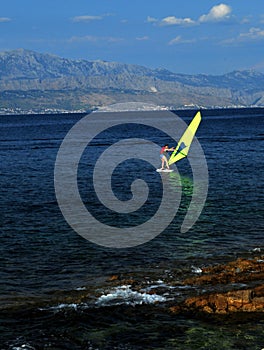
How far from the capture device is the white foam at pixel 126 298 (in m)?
21.2

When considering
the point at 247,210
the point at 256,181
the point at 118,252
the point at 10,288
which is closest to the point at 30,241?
the point at 118,252

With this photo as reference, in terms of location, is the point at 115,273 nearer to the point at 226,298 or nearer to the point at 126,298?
the point at 126,298

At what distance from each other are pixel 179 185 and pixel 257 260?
26461 mm

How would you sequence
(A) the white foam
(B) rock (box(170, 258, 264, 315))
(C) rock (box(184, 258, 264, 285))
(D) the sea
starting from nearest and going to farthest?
(D) the sea → (B) rock (box(170, 258, 264, 315)) → (A) the white foam → (C) rock (box(184, 258, 264, 285))

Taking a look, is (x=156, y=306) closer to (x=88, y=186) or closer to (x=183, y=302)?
(x=183, y=302)

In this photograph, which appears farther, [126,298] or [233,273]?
[233,273]

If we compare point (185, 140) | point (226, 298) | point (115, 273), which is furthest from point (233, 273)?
point (185, 140)

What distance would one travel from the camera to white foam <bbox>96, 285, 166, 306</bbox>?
21.2 meters

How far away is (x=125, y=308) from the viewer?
67.7ft

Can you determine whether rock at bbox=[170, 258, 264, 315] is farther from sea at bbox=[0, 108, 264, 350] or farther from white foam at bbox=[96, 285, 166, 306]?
white foam at bbox=[96, 285, 166, 306]

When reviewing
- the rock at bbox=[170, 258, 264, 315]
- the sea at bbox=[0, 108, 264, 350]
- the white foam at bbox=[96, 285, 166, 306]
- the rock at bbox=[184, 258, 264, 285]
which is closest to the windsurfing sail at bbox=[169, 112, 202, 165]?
the sea at bbox=[0, 108, 264, 350]

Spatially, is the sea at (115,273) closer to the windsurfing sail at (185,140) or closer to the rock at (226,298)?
the rock at (226,298)

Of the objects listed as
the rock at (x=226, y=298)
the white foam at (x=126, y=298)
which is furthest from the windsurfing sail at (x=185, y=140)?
the white foam at (x=126, y=298)

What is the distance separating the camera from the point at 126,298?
21688 mm
